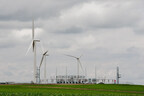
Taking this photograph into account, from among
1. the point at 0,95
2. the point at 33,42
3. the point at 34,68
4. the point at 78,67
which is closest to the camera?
the point at 0,95

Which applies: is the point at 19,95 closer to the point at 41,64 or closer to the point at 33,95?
the point at 33,95

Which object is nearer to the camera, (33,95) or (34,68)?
(33,95)

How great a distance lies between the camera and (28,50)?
414ft

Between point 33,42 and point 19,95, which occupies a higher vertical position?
point 33,42

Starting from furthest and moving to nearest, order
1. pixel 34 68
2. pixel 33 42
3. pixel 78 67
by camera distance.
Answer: pixel 78 67 → pixel 33 42 → pixel 34 68

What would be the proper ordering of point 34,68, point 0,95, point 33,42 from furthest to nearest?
point 33,42, point 34,68, point 0,95

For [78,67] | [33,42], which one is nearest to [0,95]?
[33,42]

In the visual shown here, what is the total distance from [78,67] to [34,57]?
3404cm

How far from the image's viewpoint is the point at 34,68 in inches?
4902

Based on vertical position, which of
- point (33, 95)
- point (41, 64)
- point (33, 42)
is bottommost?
point (33, 95)

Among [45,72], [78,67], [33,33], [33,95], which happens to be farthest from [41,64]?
[33,95]

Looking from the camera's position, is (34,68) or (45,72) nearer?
(34,68)

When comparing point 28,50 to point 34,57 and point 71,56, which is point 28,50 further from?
point 71,56

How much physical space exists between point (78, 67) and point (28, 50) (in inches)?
1432
